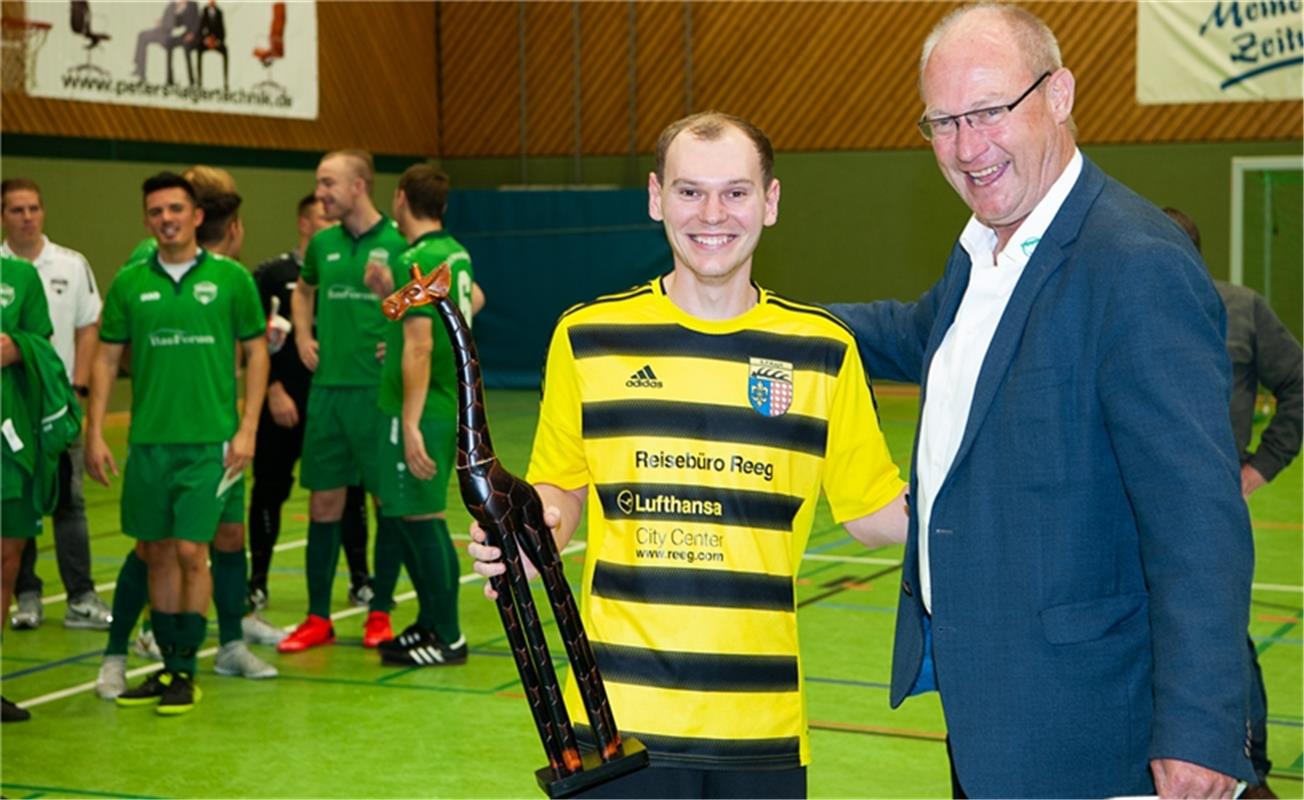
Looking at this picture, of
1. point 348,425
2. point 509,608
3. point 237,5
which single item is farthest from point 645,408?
point 237,5

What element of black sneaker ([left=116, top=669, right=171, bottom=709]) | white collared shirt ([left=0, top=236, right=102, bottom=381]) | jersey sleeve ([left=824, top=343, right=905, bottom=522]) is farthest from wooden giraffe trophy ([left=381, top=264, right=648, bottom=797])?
white collared shirt ([left=0, top=236, right=102, bottom=381])

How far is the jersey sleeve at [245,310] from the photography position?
250 inches

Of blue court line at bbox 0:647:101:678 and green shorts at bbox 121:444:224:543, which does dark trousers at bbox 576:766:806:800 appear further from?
blue court line at bbox 0:647:101:678

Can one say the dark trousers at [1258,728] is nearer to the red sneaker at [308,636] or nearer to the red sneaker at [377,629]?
the red sneaker at [377,629]

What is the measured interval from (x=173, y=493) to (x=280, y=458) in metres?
1.98

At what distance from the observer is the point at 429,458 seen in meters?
6.55

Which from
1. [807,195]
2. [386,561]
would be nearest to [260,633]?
[386,561]

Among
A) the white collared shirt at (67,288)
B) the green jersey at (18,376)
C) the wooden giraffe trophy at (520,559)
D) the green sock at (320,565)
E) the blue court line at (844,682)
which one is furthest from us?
the white collared shirt at (67,288)

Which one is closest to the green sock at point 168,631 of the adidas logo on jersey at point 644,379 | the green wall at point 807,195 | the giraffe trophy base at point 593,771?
the adidas logo on jersey at point 644,379

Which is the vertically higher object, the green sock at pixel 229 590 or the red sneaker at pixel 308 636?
the green sock at pixel 229 590

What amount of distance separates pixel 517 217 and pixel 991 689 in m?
17.3

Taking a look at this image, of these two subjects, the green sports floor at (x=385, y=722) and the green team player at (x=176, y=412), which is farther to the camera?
the green team player at (x=176, y=412)

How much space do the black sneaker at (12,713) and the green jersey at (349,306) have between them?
1.95m

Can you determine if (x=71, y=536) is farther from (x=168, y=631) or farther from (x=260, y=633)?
(x=168, y=631)
